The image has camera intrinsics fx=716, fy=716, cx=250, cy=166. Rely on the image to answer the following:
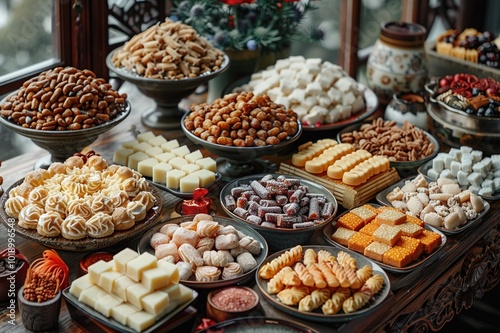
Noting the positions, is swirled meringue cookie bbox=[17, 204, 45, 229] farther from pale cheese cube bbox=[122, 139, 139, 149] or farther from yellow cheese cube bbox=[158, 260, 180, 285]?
pale cheese cube bbox=[122, 139, 139, 149]

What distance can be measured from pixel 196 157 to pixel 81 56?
29.1 inches

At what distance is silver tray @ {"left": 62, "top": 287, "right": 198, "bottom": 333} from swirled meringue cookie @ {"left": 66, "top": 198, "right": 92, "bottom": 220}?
0.28 m

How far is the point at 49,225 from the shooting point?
1977mm

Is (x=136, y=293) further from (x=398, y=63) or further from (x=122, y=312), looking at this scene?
(x=398, y=63)

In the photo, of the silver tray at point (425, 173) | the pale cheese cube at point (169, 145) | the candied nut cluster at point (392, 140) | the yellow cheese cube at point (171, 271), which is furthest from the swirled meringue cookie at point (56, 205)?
the silver tray at point (425, 173)

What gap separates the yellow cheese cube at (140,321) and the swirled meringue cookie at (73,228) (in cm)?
36

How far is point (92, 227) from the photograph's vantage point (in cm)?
199

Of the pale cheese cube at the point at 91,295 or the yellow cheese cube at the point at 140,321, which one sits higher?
the pale cheese cube at the point at 91,295

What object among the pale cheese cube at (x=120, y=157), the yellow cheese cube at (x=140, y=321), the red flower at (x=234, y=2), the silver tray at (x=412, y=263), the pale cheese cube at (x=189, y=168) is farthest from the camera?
the red flower at (x=234, y=2)

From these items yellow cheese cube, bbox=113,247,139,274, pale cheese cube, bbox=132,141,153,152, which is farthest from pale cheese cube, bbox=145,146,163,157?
yellow cheese cube, bbox=113,247,139,274

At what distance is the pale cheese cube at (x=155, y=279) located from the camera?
174 cm

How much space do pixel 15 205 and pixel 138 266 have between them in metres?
0.52

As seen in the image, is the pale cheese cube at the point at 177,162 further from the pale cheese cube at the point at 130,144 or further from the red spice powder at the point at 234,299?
the red spice powder at the point at 234,299

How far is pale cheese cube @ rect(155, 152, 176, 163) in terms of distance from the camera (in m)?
2.52
